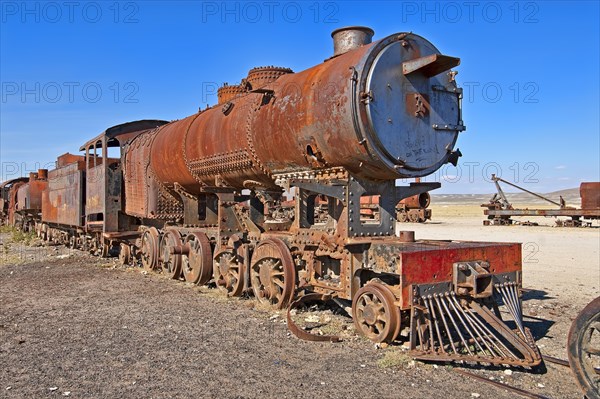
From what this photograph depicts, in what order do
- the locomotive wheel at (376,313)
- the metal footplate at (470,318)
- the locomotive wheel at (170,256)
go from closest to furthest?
the metal footplate at (470,318)
the locomotive wheel at (376,313)
the locomotive wheel at (170,256)

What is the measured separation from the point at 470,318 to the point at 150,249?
25.5 feet

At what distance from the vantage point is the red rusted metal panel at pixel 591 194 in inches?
1046

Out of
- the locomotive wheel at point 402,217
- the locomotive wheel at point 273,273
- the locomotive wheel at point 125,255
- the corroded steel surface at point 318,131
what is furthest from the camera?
the locomotive wheel at point 402,217

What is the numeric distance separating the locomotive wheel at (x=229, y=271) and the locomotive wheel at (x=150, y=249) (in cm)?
263

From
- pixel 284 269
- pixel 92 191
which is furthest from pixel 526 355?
pixel 92 191

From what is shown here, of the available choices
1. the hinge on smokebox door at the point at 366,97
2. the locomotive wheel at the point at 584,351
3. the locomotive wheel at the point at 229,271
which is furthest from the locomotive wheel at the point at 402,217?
the locomotive wheel at the point at 584,351

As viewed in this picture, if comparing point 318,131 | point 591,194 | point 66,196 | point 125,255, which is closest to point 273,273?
point 318,131

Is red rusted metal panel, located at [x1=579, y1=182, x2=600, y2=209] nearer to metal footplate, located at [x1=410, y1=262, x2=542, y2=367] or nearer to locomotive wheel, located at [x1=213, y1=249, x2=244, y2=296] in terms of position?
locomotive wheel, located at [x1=213, y1=249, x2=244, y2=296]

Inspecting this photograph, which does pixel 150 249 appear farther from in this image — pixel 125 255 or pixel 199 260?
pixel 199 260

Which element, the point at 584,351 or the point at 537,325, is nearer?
the point at 584,351

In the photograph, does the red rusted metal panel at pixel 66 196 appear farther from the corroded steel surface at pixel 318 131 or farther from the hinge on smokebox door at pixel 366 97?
the hinge on smokebox door at pixel 366 97

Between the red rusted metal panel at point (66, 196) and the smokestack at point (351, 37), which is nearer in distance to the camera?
the smokestack at point (351, 37)

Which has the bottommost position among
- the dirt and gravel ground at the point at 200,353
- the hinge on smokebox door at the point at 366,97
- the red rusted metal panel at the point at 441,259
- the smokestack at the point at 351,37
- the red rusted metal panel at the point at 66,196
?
the dirt and gravel ground at the point at 200,353

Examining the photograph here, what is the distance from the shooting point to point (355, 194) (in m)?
6.14
